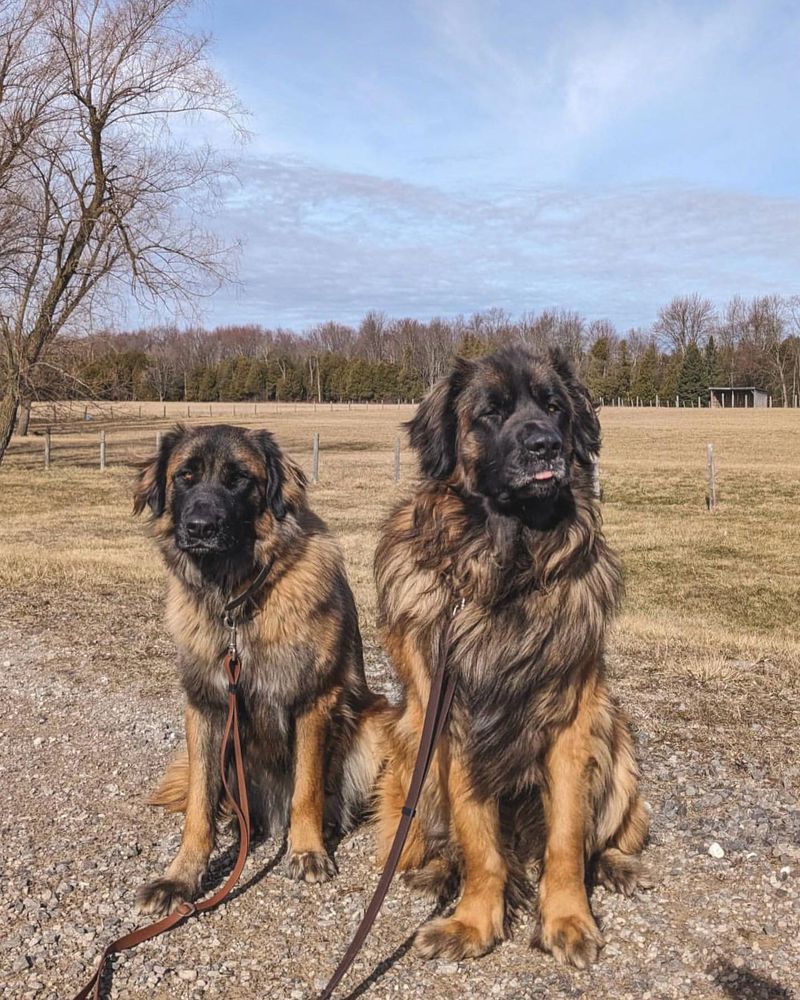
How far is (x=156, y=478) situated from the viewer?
407 centimetres

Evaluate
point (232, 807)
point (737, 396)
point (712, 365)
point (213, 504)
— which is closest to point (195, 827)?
point (232, 807)

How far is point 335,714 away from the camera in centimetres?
392

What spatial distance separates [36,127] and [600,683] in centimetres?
2063

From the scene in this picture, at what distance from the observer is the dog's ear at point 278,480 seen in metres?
4.00

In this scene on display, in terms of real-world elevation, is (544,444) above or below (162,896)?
above

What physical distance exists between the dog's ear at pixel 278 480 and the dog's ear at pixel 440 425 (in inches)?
32.6

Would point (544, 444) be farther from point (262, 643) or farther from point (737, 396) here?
point (737, 396)

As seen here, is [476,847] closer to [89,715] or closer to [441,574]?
[441,574]

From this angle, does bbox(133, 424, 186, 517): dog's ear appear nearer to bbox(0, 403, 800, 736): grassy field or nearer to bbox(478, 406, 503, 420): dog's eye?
bbox(0, 403, 800, 736): grassy field

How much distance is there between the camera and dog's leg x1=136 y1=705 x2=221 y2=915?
3.35 metres

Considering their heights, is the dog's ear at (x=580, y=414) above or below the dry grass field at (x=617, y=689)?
above

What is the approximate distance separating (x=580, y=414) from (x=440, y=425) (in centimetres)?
57

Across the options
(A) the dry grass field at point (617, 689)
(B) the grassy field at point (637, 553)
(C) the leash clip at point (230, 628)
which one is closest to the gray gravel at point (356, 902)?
(A) the dry grass field at point (617, 689)

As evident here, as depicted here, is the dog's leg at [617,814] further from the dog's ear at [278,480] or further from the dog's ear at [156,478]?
the dog's ear at [156,478]
